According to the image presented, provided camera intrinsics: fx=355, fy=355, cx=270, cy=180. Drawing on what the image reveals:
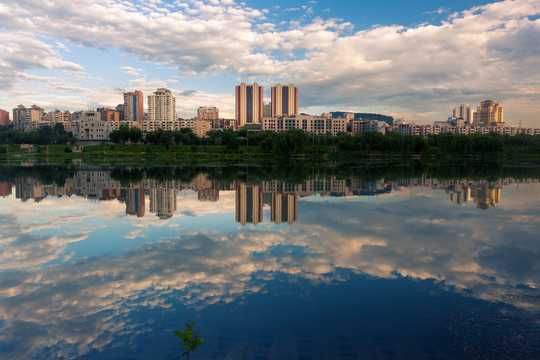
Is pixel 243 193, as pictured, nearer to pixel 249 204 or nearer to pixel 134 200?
pixel 249 204

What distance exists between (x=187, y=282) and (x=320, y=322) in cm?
318

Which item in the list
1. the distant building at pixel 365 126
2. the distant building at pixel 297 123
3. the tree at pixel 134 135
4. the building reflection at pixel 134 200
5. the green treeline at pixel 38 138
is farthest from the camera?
the distant building at pixel 365 126

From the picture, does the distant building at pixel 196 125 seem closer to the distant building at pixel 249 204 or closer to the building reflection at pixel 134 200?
the building reflection at pixel 134 200

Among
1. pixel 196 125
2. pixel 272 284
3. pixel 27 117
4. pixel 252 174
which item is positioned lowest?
pixel 272 284

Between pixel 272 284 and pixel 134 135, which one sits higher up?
pixel 134 135

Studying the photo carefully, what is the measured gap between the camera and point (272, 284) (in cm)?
777

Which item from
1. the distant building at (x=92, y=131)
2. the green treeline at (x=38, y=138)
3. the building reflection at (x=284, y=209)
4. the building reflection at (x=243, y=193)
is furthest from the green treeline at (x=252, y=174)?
the distant building at (x=92, y=131)

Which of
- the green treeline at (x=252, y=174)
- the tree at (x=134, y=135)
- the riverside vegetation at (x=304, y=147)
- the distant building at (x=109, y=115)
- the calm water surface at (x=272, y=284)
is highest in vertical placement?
the distant building at (x=109, y=115)

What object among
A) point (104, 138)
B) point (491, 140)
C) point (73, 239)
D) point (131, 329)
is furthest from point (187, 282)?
point (104, 138)

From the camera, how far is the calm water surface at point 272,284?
5664 mm

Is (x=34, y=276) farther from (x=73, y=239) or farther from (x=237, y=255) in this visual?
(x=237, y=255)

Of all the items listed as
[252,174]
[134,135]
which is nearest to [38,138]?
[134,135]

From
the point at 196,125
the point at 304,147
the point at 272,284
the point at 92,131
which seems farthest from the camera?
the point at 196,125

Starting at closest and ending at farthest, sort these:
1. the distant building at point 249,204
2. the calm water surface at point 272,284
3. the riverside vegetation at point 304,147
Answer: the calm water surface at point 272,284, the distant building at point 249,204, the riverside vegetation at point 304,147
